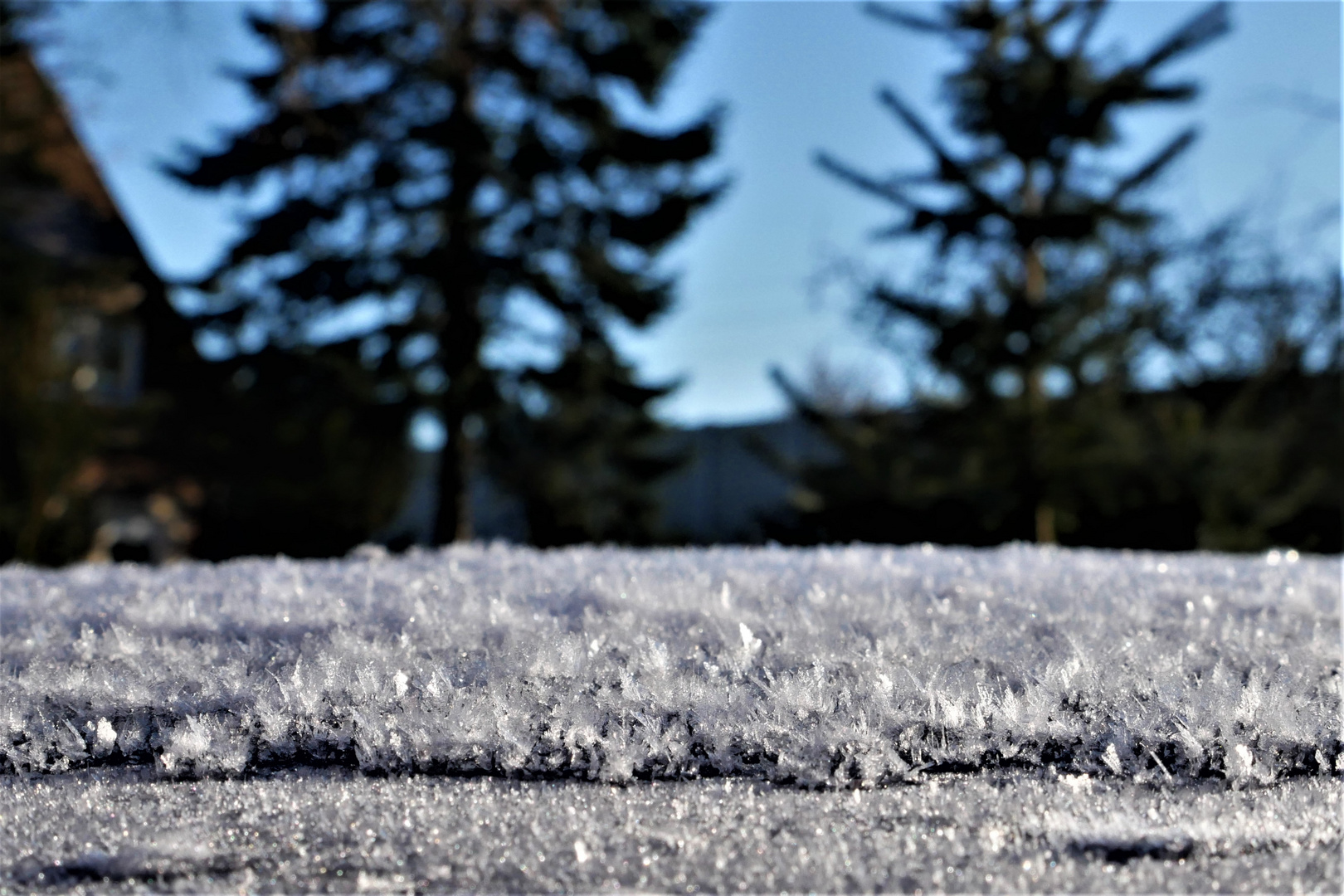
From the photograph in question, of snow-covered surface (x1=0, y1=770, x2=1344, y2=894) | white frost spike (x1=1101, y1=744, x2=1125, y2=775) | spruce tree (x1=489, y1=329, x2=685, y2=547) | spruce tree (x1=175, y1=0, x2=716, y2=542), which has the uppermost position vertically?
spruce tree (x1=175, y1=0, x2=716, y2=542)

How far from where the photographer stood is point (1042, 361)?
13867mm

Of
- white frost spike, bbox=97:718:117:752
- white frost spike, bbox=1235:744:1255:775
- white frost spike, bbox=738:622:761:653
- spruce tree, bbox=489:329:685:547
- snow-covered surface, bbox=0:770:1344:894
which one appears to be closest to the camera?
snow-covered surface, bbox=0:770:1344:894

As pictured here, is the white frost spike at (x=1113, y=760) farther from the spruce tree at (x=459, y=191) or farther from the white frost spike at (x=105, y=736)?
the spruce tree at (x=459, y=191)

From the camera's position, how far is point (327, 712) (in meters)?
3.07

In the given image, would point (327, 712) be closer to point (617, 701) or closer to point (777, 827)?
point (617, 701)

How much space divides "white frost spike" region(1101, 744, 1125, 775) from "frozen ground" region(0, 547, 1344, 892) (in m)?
0.05

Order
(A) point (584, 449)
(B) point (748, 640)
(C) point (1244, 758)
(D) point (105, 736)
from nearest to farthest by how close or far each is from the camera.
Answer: (C) point (1244, 758)
(D) point (105, 736)
(B) point (748, 640)
(A) point (584, 449)

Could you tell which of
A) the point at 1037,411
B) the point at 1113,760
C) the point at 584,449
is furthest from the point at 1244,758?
the point at 584,449

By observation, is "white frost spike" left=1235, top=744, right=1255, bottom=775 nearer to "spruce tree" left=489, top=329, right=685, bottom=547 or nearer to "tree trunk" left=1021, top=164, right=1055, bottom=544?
"tree trunk" left=1021, top=164, right=1055, bottom=544

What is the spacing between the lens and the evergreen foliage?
13805mm

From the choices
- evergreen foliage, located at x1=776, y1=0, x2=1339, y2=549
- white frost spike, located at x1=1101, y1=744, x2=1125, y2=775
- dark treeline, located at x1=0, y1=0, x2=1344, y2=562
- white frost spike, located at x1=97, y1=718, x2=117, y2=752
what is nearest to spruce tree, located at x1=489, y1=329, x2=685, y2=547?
dark treeline, located at x1=0, y1=0, x2=1344, y2=562

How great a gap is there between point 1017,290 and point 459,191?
307 inches

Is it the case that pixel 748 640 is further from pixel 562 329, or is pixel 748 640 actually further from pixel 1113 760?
pixel 562 329

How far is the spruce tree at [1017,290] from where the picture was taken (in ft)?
45.6
